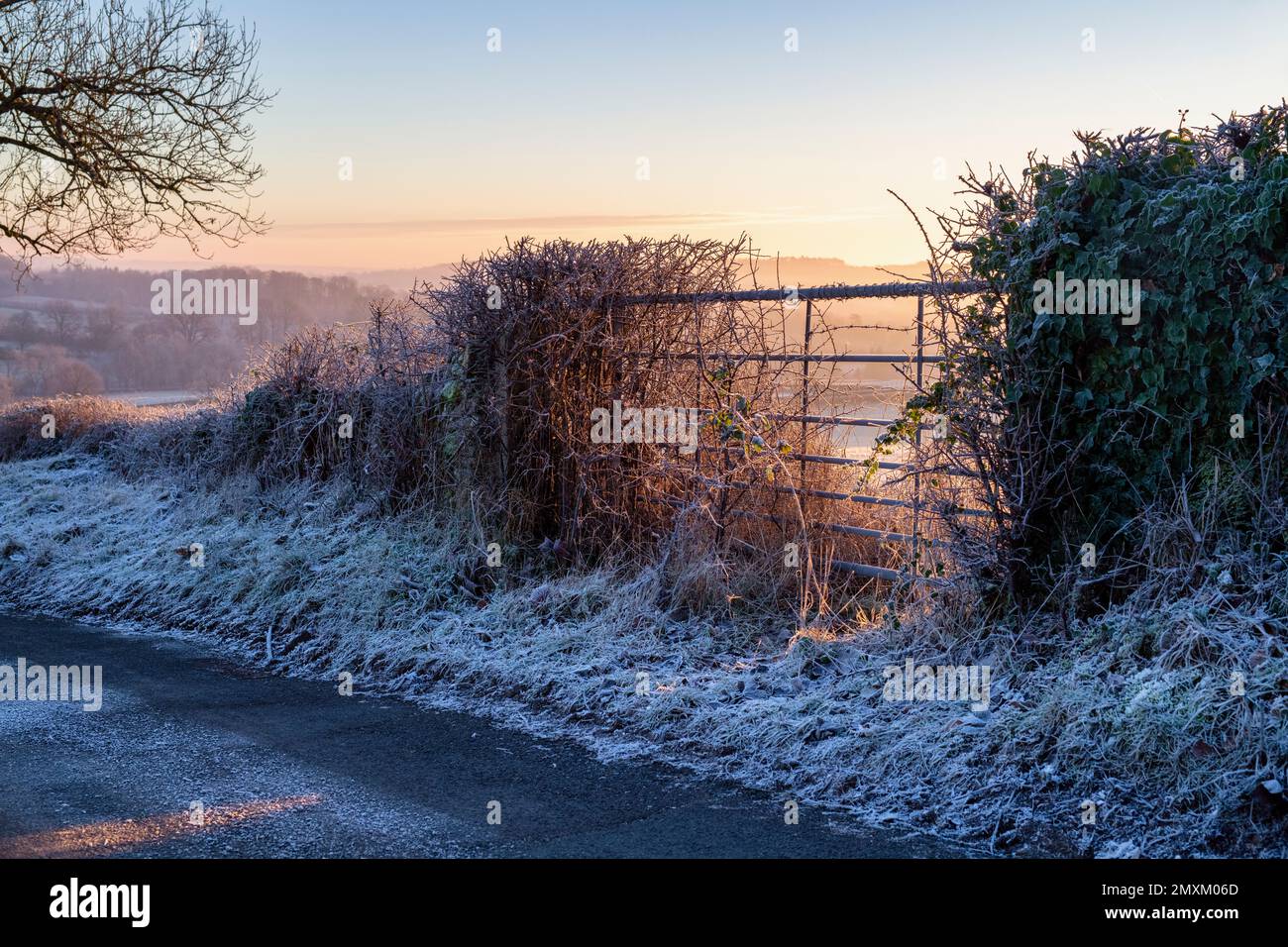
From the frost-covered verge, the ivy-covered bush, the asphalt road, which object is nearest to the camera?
the asphalt road

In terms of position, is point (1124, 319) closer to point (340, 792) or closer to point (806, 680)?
point (806, 680)

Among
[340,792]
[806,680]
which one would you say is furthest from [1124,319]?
[340,792]

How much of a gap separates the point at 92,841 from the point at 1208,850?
4.85 meters

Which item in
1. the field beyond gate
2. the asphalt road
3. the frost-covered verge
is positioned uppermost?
the field beyond gate

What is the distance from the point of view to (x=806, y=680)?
22.8 feet

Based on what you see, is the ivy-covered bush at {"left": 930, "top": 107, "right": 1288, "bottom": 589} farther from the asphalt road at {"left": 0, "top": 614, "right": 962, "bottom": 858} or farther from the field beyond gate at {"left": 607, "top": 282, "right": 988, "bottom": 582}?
the asphalt road at {"left": 0, "top": 614, "right": 962, "bottom": 858}

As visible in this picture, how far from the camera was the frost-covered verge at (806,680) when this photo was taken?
5.11 metres

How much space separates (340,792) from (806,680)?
9.45 ft

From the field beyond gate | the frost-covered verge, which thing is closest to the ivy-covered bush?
the frost-covered verge

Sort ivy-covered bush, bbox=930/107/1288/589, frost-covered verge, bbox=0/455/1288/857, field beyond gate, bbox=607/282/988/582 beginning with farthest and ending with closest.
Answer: field beyond gate, bbox=607/282/988/582 < ivy-covered bush, bbox=930/107/1288/589 < frost-covered verge, bbox=0/455/1288/857

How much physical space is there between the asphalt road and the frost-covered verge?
411 mm

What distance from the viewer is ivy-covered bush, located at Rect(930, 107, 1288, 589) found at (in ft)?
19.8

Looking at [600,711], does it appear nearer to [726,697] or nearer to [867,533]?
[726,697]
